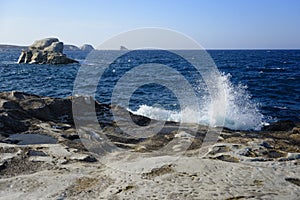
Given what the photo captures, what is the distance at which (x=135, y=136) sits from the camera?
A: 12.3 meters

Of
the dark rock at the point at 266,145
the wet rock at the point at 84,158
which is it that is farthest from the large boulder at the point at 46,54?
the dark rock at the point at 266,145

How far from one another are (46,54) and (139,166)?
67212mm

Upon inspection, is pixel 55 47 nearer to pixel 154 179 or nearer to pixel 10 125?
pixel 10 125

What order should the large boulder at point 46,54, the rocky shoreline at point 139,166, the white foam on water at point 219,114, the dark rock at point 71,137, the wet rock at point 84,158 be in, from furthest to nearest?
the large boulder at point 46,54, the white foam on water at point 219,114, the dark rock at point 71,137, the wet rock at point 84,158, the rocky shoreline at point 139,166

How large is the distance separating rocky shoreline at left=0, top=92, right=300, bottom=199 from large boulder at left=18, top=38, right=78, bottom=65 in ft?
188

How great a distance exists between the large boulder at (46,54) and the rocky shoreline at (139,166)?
5727cm

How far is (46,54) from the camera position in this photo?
2795 inches

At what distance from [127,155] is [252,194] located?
4.07 meters

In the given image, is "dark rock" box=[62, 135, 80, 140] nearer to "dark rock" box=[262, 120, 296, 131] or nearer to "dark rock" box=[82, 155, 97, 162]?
"dark rock" box=[82, 155, 97, 162]

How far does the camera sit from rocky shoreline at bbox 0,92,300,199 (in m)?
7.27

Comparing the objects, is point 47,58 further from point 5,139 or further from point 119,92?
point 5,139

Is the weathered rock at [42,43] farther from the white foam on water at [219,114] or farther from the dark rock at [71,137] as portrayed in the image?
the dark rock at [71,137]

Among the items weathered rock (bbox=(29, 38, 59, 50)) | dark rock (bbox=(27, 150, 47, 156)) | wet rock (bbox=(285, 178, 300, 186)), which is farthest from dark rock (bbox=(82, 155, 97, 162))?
weathered rock (bbox=(29, 38, 59, 50))

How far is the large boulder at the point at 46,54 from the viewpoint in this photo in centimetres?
6806
